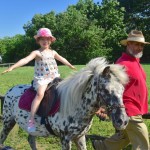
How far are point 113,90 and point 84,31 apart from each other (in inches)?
2038

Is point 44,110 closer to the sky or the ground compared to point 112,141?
closer to the sky

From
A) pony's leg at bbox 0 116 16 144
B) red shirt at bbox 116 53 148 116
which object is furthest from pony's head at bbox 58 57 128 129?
pony's leg at bbox 0 116 16 144

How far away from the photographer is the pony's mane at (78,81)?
515 centimetres

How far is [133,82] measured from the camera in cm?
539

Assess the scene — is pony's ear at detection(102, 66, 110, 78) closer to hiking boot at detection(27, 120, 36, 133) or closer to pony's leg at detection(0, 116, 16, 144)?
hiking boot at detection(27, 120, 36, 133)

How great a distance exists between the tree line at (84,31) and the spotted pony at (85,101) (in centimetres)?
4970

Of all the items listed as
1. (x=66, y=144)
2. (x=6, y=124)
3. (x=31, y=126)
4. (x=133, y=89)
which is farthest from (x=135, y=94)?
(x=6, y=124)

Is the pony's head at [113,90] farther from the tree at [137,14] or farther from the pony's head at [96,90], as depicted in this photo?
the tree at [137,14]

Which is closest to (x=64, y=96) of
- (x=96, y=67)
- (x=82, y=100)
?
(x=82, y=100)

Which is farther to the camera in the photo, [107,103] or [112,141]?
[112,141]

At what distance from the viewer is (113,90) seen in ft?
16.5

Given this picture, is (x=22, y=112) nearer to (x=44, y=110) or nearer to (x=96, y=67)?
(x=44, y=110)

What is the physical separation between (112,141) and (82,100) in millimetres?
985

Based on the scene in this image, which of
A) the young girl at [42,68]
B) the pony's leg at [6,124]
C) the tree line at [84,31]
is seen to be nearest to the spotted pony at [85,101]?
the young girl at [42,68]
